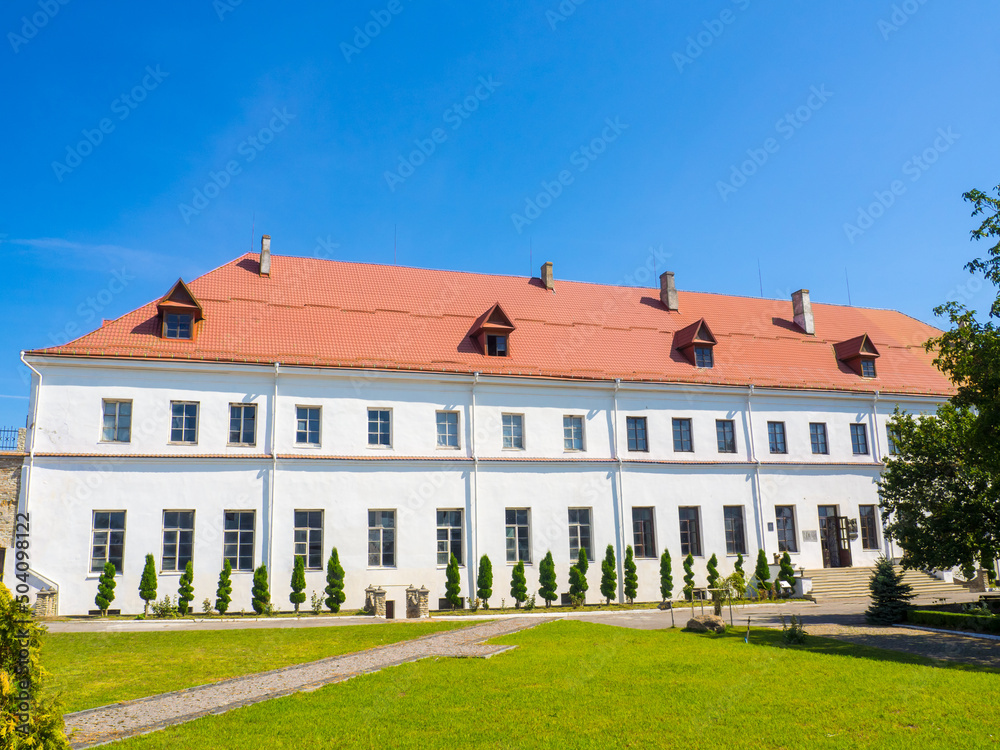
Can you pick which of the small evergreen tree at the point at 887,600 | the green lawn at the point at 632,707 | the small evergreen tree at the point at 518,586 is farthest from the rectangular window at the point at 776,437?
the green lawn at the point at 632,707

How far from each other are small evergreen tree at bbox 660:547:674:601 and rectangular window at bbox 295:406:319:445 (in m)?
13.3

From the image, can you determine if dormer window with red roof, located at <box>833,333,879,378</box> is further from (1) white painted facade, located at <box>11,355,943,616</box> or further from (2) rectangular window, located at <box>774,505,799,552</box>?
(2) rectangular window, located at <box>774,505,799,552</box>

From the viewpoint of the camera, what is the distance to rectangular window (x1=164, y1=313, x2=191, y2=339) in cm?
2461

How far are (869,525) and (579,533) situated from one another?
12974 millimetres

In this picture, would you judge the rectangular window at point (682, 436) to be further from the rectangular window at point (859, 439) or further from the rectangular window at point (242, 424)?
the rectangular window at point (242, 424)

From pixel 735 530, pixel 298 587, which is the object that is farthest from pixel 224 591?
pixel 735 530

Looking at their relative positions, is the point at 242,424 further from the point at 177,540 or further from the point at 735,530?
the point at 735,530

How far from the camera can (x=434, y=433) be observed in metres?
26.0

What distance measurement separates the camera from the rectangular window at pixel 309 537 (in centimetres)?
2397

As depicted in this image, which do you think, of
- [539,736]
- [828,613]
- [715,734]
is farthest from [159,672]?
[828,613]

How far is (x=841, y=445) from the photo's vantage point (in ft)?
102

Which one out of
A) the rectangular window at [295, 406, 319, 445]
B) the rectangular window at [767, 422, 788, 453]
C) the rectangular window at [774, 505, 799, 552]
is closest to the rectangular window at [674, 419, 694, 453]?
the rectangular window at [767, 422, 788, 453]

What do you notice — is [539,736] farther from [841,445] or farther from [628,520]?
[841,445]

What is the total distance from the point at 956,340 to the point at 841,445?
16871 millimetres
